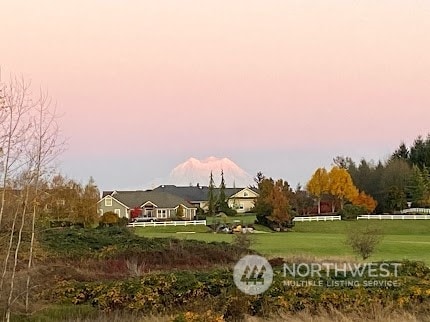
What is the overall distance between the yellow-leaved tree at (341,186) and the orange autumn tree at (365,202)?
0.44 metres

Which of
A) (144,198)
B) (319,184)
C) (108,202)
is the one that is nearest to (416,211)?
(319,184)

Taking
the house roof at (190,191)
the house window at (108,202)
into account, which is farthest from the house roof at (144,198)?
the house roof at (190,191)

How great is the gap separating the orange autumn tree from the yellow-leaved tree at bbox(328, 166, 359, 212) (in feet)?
1.45

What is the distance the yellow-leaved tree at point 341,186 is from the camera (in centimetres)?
8125

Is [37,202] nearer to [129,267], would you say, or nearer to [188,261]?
[129,267]

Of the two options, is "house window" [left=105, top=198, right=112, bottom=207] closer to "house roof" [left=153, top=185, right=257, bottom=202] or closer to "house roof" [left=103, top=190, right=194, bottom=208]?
"house roof" [left=103, top=190, right=194, bottom=208]

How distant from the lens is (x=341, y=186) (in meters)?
81.2

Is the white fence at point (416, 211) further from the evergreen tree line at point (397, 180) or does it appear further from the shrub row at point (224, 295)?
the shrub row at point (224, 295)

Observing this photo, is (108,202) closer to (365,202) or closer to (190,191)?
(190,191)

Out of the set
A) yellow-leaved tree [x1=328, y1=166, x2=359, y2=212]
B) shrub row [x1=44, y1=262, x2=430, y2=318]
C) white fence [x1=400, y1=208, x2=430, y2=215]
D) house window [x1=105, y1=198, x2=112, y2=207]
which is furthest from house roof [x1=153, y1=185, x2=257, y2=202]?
shrub row [x1=44, y1=262, x2=430, y2=318]

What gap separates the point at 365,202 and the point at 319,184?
253 inches

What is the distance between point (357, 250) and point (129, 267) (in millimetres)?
8685

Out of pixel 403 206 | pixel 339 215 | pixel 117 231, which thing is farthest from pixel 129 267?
pixel 403 206

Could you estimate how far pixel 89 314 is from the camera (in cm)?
1393
